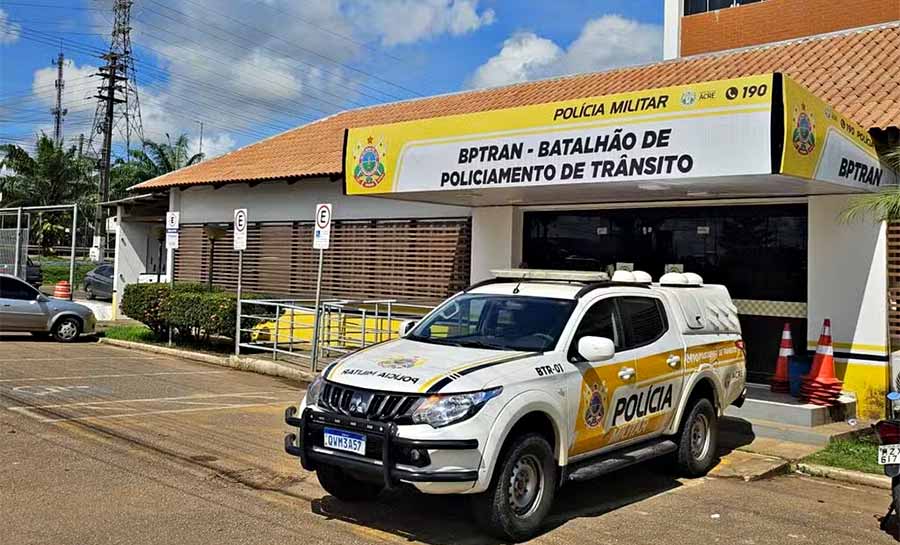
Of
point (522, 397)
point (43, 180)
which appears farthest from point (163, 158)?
point (522, 397)

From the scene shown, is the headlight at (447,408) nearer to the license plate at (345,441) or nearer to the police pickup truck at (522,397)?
the police pickup truck at (522,397)

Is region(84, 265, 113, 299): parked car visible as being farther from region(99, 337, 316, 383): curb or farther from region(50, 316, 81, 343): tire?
region(99, 337, 316, 383): curb

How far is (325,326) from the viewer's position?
16.2m

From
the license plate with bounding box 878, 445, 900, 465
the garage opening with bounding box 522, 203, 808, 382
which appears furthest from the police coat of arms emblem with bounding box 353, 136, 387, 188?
the license plate with bounding box 878, 445, 900, 465

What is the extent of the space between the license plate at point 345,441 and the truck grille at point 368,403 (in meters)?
0.14

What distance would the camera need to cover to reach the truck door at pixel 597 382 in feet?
20.8

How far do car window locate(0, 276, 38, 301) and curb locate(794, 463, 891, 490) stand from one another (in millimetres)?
16430

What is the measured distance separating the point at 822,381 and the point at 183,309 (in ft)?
40.4

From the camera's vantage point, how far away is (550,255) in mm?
14930

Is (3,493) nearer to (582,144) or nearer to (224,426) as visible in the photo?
(224,426)

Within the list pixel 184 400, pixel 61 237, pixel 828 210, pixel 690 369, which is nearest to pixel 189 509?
pixel 690 369

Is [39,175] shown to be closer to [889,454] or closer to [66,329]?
[66,329]

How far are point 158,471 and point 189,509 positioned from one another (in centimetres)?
126

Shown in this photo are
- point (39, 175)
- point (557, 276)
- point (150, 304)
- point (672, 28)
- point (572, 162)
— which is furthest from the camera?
point (39, 175)
